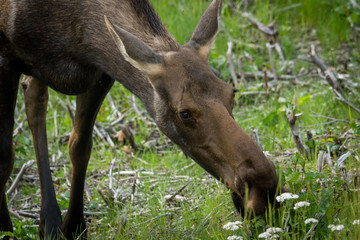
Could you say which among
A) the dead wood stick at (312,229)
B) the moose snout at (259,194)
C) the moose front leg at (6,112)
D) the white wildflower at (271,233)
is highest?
the moose front leg at (6,112)

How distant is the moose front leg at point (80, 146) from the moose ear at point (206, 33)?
97cm

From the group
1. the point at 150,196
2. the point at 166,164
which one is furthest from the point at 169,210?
the point at 166,164

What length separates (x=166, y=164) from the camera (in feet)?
21.6

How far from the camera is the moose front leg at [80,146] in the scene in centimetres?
543

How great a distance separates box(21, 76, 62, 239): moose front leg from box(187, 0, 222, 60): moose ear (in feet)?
5.84

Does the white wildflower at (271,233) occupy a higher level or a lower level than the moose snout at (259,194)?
lower

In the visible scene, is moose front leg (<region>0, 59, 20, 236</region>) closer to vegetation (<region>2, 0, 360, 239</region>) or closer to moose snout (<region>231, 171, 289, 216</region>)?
vegetation (<region>2, 0, 360, 239</region>)

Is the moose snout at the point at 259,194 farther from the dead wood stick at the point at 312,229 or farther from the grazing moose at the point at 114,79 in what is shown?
the dead wood stick at the point at 312,229

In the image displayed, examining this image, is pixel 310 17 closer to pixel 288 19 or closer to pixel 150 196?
pixel 288 19

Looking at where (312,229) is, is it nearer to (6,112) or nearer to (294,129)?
(294,129)

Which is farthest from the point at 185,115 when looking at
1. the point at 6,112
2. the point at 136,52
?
the point at 6,112

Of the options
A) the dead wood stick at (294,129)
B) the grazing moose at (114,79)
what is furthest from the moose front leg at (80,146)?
the dead wood stick at (294,129)

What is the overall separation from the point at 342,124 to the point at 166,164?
1.81 meters

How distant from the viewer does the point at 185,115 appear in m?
4.21
